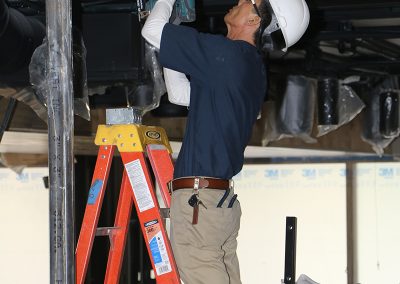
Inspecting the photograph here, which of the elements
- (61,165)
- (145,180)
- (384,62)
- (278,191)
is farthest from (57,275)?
(278,191)

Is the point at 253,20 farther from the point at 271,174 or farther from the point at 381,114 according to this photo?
the point at 271,174

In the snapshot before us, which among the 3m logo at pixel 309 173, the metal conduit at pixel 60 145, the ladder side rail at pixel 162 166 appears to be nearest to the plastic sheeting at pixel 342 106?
the 3m logo at pixel 309 173

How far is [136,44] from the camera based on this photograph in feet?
10.7

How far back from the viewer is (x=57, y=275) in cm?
240

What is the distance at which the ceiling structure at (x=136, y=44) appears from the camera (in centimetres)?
304

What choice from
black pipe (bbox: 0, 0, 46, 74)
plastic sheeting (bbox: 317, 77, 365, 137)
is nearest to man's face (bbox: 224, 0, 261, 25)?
black pipe (bbox: 0, 0, 46, 74)

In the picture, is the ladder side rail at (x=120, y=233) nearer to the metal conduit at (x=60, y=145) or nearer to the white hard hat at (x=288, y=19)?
the metal conduit at (x=60, y=145)

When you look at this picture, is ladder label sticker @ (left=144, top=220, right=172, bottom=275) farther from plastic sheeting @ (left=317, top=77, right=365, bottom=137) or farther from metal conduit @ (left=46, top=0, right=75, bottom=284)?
plastic sheeting @ (left=317, top=77, right=365, bottom=137)

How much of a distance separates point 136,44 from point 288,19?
76 centimetres

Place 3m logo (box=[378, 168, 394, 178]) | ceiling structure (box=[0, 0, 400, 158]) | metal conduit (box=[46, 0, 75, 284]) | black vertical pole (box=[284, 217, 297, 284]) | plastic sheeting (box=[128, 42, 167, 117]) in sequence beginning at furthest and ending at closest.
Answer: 3m logo (box=[378, 168, 394, 178]), black vertical pole (box=[284, 217, 297, 284]), plastic sheeting (box=[128, 42, 167, 117]), ceiling structure (box=[0, 0, 400, 158]), metal conduit (box=[46, 0, 75, 284])

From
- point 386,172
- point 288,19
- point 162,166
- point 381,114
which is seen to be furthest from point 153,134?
point 386,172

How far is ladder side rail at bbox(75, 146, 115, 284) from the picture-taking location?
8.79 feet

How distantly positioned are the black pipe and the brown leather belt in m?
0.71

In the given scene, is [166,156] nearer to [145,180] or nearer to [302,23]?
[145,180]
